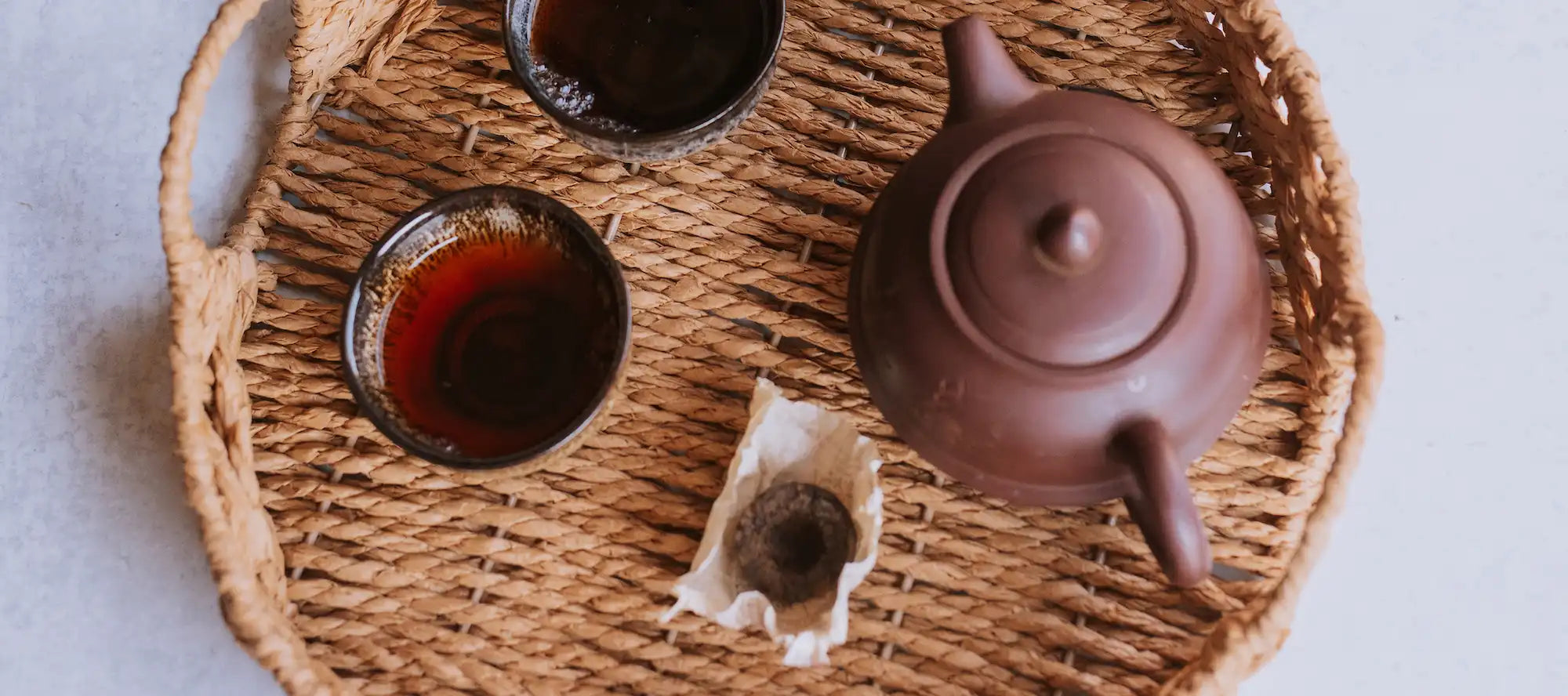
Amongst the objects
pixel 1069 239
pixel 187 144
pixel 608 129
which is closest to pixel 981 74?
pixel 1069 239

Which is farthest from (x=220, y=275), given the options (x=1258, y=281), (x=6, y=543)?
(x=1258, y=281)

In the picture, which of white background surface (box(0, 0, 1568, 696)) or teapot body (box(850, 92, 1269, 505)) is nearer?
teapot body (box(850, 92, 1269, 505))

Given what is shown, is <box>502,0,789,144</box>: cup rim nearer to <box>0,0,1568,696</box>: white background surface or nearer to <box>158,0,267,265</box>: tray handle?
<box>158,0,267,265</box>: tray handle

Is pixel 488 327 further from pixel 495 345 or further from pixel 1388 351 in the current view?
pixel 1388 351

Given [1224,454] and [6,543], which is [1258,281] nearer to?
[1224,454]

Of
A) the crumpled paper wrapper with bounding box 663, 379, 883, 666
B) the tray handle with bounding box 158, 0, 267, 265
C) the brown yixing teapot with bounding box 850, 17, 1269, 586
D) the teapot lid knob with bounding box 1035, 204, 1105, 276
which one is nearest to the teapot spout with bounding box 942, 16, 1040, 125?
the brown yixing teapot with bounding box 850, 17, 1269, 586
